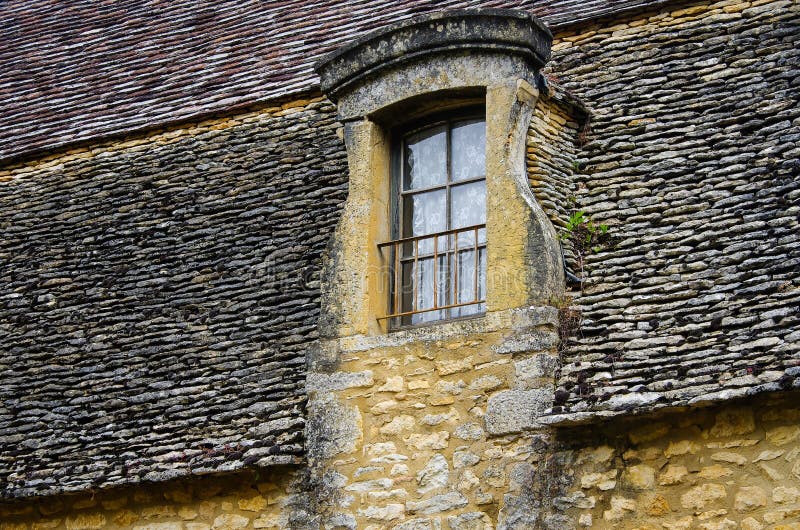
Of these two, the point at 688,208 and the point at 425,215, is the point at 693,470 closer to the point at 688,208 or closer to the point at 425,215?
the point at 688,208

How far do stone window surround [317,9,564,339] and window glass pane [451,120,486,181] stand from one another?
0.54ft

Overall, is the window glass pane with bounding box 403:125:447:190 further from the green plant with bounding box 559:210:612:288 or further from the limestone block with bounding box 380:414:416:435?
the limestone block with bounding box 380:414:416:435

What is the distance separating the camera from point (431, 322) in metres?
8.37

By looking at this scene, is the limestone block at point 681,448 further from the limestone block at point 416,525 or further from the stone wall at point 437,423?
the limestone block at point 416,525

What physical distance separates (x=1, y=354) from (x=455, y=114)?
380 cm

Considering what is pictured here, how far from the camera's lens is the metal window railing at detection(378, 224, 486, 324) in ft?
27.5

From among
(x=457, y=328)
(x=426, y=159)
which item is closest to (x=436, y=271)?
(x=457, y=328)

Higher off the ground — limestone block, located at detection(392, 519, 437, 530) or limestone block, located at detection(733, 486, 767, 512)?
limestone block, located at detection(733, 486, 767, 512)

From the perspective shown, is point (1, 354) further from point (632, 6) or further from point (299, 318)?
point (632, 6)

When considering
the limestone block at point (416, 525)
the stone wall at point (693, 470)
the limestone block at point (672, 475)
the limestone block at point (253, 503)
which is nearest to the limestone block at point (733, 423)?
the stone wall at point (693, 470)

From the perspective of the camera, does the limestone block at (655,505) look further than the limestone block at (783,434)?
Yes

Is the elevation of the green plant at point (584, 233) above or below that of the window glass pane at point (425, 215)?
below

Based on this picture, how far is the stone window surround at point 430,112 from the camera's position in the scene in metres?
8.05

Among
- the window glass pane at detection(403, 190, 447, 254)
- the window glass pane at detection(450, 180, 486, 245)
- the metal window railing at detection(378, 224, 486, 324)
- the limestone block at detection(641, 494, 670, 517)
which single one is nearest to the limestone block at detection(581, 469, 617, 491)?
the limestone block at detection(641, 494, 670, 517)
